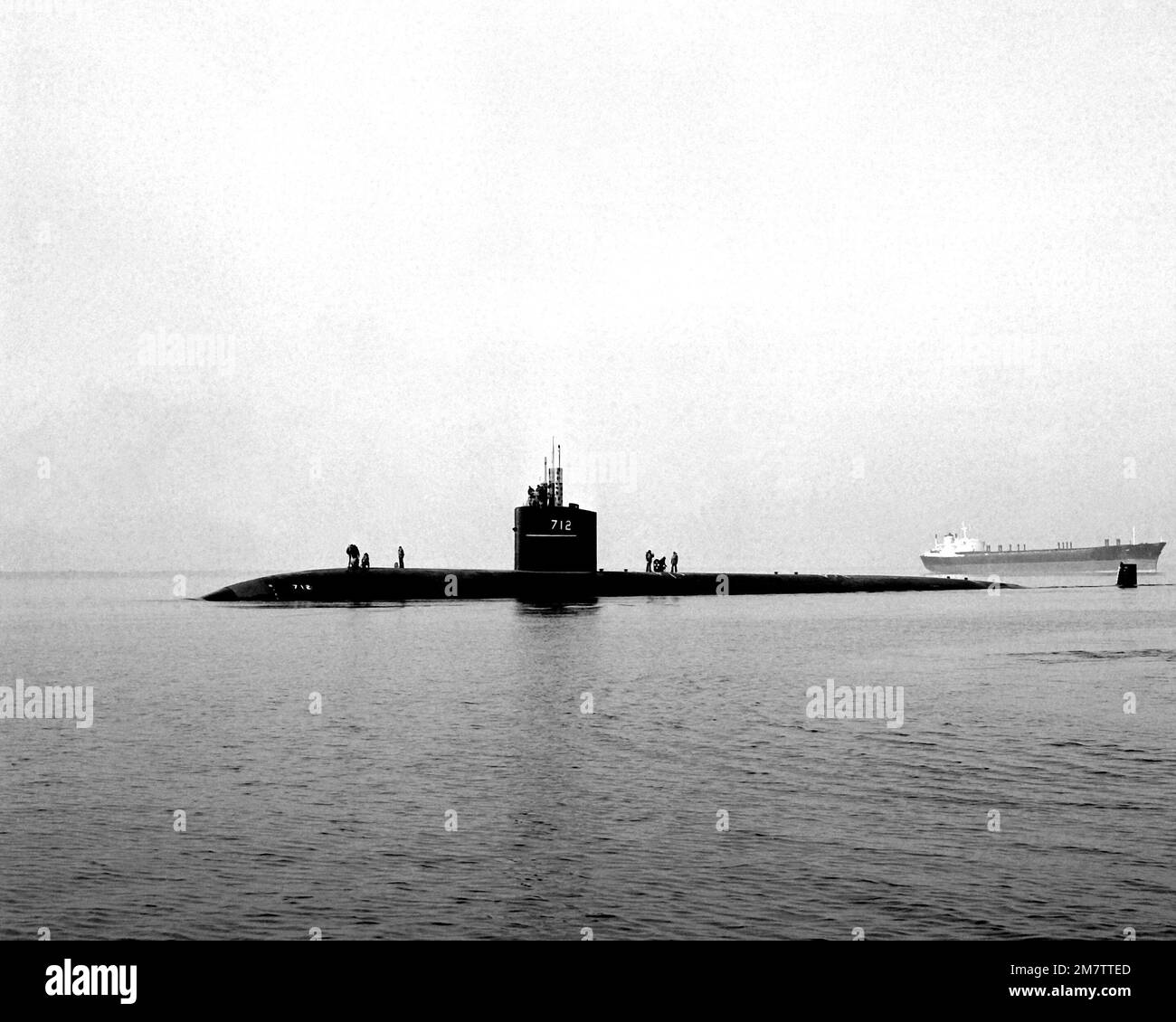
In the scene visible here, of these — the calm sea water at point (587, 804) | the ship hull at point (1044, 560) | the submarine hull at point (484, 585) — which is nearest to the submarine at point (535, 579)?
the submarine hull at point (484, 585)

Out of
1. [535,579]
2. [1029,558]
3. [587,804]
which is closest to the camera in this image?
[587,804]

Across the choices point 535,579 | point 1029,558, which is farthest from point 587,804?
point 1029,558

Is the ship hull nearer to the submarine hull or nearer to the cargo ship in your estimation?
the cargo ship

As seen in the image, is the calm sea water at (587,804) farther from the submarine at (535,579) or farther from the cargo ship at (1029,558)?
the cargo ship at (1029,558)

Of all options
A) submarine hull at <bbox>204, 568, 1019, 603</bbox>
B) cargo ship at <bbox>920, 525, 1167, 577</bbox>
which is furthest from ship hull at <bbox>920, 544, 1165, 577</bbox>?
submarine hull at <bbox>204, 568, 1019, 603</bbox>

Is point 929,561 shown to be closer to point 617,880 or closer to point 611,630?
point 611,630

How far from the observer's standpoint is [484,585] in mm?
70000

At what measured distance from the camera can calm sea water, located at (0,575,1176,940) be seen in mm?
11562

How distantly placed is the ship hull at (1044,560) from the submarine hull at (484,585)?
9983cm

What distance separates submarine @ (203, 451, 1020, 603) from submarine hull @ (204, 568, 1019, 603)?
0.06 meters

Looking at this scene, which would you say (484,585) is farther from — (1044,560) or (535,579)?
(1044,560)

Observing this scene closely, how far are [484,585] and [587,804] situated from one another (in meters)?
53.8
